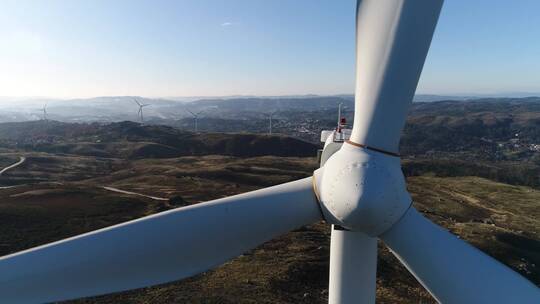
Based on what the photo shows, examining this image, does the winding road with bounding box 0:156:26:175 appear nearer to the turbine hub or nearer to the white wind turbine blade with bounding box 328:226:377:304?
the white wind turbine blade with bounding box 328:226:377:304

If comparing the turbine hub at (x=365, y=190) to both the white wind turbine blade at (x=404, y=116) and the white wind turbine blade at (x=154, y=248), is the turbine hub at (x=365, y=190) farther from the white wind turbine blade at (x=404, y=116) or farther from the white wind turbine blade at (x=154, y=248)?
the white wind turbine blade at (x=154, y=248)

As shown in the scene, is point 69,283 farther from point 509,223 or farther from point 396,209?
point 509,223

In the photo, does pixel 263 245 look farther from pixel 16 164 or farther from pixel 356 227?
pixel 16 164

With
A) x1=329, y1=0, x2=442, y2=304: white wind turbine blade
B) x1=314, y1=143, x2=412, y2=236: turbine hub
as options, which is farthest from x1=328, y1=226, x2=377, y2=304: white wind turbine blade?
x1=329, y1=0, x2=442, y2=304: white wind turbine blade

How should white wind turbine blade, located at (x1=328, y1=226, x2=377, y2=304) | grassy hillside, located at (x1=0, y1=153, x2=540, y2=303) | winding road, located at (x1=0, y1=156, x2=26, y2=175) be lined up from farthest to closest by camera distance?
winding road, located at (x1=0, y1=156, x2=26, y2=175) < grassy hillside, located at (x1=0, y1=153, x2=540, y2=303) < white wind turbine blade, located at (x1=328, y1=226, x2=377, y2=304)

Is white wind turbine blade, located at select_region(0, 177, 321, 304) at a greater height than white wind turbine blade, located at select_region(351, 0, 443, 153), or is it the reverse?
white wind turbine blade, located at select_region(351, 0, 443, 153)

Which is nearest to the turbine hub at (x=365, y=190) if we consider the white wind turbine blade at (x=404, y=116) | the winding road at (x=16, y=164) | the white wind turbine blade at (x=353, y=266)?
the white wind turbine blade at (x=404, y=116)

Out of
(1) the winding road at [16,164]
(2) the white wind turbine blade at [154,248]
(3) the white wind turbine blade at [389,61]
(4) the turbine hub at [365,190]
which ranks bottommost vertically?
(1) the winding road at [16,164]
